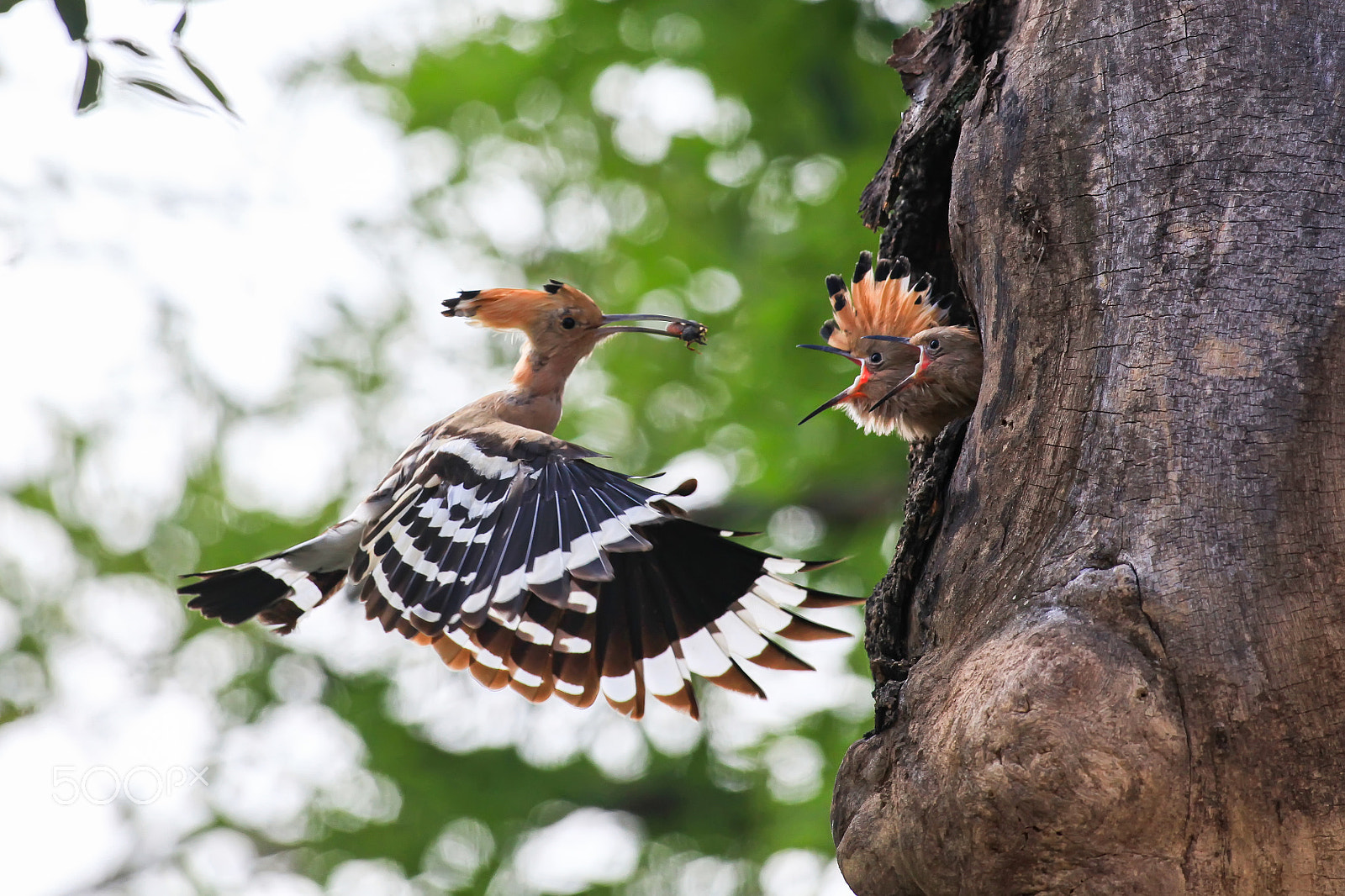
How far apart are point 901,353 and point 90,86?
1.77 metres

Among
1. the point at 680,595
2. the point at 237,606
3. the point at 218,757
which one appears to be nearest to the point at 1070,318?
the point at 680,595

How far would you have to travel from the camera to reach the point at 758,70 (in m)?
4.59

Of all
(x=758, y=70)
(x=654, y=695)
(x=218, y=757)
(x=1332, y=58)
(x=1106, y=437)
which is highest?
(x=758, y=70)

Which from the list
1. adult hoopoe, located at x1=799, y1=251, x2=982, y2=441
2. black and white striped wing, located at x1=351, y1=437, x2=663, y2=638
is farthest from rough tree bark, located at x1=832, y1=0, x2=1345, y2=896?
black and white striped wing, located at x1=351, y1=437, x2=663, y2=638

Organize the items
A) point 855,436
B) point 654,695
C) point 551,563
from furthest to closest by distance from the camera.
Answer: point 855,436 < point 654,695 < point 551,563

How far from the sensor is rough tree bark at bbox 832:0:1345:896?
1.67m

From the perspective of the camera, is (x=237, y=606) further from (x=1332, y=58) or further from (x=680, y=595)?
(x=1332, y=58)

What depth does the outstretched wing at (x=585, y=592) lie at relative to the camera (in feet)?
8.80

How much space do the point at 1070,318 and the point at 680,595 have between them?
121 cm

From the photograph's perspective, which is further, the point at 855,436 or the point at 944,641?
the point at 855,436

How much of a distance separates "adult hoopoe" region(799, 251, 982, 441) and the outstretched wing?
17.9 inches

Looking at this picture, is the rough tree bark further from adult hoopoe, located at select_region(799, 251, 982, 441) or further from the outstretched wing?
the outstretched wing

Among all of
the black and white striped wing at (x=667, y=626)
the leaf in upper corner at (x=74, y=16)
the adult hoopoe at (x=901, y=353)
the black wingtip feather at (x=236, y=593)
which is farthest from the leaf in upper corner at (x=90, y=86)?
the black wingtip feather at (x=236, y=593)

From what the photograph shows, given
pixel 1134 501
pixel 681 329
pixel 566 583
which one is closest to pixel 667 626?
pixel 566 583
